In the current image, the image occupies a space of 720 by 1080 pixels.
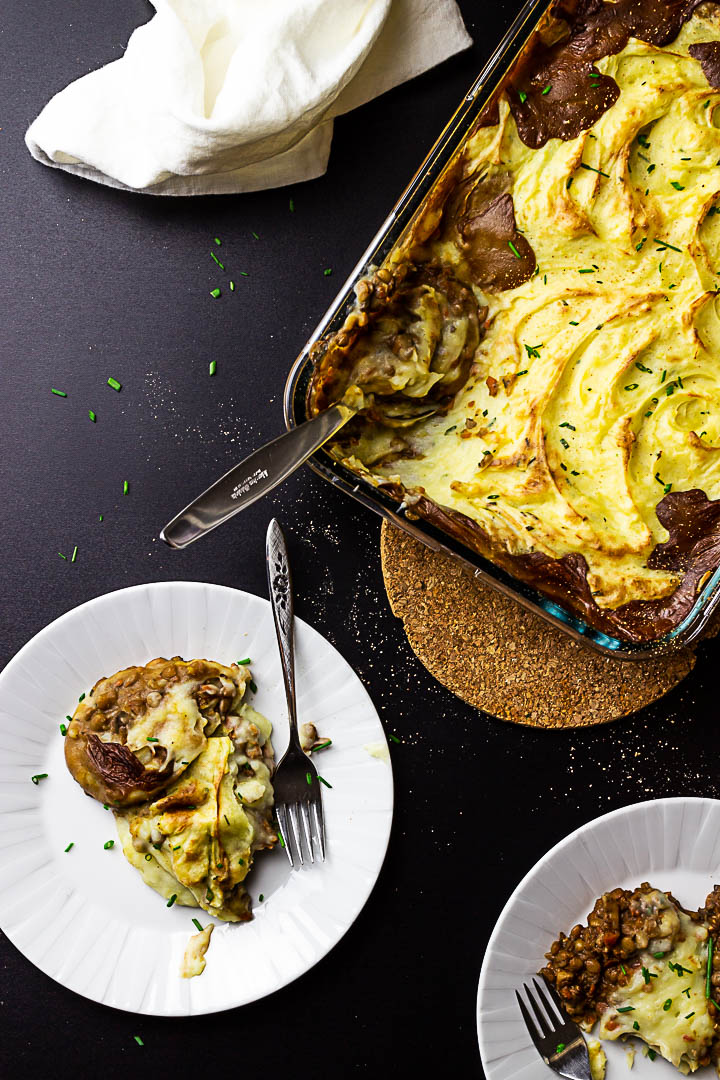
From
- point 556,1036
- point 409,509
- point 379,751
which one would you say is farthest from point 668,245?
point 556,1036

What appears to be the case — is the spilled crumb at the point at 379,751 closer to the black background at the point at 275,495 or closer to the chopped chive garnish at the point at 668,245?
the black background at the point at 275,495

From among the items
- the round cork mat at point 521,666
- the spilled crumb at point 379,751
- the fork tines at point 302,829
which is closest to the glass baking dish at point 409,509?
the round cork mat at point 521,666

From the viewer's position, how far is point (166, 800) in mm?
1977

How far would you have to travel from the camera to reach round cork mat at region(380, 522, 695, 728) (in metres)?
2.16

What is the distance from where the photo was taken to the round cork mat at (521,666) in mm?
2158

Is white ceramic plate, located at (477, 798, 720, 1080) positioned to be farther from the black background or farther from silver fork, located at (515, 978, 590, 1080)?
the black background

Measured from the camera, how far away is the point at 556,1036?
2.04m

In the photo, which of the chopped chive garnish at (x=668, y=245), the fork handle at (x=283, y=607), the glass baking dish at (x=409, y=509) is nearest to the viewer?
the glass baking dish at (x=409, y=509)

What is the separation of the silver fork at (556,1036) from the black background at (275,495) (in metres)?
0.19

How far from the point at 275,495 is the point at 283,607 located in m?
0.31

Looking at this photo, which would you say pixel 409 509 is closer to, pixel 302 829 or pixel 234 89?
pixel 302 829

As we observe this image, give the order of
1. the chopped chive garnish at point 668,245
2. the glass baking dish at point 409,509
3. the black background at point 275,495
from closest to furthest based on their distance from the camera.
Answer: the glass baking dish at point 409,509
the chopped chive garnish at point 668,245
the black background at point 275,495

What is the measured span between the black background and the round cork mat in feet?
0.22

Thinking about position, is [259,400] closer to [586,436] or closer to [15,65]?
[586,436]
